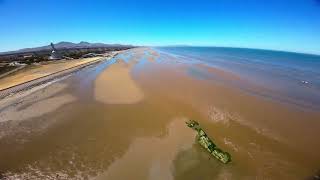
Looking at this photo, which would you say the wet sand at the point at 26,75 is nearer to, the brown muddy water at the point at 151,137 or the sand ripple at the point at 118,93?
the brown muddy water at the point at 151,137

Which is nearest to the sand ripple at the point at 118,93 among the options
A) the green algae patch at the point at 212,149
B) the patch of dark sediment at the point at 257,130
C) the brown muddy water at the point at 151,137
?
the brown muddy water at the point at 151,137

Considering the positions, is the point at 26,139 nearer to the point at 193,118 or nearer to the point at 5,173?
the point at 5,173

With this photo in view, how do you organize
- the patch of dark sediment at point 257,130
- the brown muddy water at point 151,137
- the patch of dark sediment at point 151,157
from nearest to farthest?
the patch of dark sediment at point 151,157, the brown muddy water at point 151,137, the patch of dark sediment at point 257,130

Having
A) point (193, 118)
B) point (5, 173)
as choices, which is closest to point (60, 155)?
point (5, 173)

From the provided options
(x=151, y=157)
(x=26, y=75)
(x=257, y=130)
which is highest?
(x=257, y=130)

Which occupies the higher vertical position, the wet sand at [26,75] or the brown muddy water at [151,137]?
the brown muddy water at [151,137]

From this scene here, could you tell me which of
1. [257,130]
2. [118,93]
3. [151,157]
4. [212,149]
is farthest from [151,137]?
[118,93]

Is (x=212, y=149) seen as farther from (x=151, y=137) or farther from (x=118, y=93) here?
(x=118, y=93)

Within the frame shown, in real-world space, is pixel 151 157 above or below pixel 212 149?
below

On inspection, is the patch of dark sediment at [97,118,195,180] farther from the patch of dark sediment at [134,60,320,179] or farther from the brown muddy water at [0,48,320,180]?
the patch of dark sediment at [134,60,320,179]
